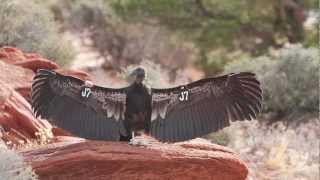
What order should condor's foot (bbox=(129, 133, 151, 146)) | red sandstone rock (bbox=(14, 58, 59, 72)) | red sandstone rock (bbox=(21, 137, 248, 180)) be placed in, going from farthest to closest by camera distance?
red sandstone rock (bbox=(14, 58, 59, 72)), condor's foot (bbox=(129, 133, 151, 146)), red sandstone rock (bbox=(21, 137, 248, 180))

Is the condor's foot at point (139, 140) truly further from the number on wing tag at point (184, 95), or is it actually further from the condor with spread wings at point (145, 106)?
the number on wing tag at point (184, 95)

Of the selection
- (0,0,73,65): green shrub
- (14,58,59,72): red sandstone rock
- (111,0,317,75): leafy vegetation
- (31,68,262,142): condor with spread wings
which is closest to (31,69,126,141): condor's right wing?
(31,68,262,142): condor with spread wings

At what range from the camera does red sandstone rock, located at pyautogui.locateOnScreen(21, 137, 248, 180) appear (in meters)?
7.52

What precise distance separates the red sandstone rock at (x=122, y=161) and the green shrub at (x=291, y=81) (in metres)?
7.78

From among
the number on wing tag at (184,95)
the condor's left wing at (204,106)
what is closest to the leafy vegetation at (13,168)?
the condor's left wing at (204,106)

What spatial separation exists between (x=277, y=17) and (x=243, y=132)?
1065 cm

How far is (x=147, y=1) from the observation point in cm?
2344

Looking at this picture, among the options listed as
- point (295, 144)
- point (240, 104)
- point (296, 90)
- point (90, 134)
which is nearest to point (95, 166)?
point (90, 134)

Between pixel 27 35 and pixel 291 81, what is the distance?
4.98 meters

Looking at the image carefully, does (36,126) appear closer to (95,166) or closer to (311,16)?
(95,166)

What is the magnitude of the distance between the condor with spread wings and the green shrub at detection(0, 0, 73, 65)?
5.78 metres

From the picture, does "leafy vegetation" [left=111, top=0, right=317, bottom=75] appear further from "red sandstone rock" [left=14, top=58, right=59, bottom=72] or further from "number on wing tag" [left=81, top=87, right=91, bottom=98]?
"number on wing tag" [left=81, top=87, right=91, bottom=98]

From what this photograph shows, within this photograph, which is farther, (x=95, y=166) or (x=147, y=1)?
(x=147, y=1)

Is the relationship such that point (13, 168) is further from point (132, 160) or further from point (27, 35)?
point (27, 35)
